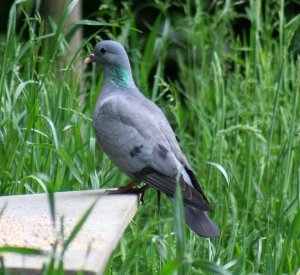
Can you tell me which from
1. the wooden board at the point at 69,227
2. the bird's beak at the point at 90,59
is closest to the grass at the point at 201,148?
the bird's beak at the point at 90,59

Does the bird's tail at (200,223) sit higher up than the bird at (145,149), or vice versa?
the bird at (145,149)

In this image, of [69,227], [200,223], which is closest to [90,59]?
[200,223]

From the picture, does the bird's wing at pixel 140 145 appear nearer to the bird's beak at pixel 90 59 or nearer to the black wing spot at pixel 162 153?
the black wing spot at pixel 162 153

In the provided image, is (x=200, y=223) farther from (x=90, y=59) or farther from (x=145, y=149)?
(x=90, y=59)

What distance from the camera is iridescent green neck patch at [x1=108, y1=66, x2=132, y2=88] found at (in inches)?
144

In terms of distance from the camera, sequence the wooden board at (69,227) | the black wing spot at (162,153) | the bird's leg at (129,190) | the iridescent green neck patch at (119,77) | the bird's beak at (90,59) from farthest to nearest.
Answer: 1. the bird's beak at (90,59)
2. the iridescent green neck patch at (119,77)
3. the black wing spot at (162,153)
4. the bird's leg at (129,190)
5. the wooden board at (69,227)

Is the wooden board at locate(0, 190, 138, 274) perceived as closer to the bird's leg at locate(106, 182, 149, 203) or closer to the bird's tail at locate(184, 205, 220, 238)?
the bird's leg at locate(106, 182, 149, 203)

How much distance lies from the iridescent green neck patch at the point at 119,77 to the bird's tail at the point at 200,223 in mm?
684

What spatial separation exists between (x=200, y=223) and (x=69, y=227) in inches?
28.8

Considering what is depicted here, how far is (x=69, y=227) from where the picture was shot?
97.0 inches

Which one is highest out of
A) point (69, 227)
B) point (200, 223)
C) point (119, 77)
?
point (119, 77)

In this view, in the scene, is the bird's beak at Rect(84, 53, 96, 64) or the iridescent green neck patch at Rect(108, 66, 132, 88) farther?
the bird's beak at Rect(84, 53, 96, 64)

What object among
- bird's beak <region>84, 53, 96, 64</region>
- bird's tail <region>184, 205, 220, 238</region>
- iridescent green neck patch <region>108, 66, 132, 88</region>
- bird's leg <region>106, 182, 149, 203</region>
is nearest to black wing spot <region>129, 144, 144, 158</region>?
bird's leg <region>106, 182, 149, 203</region>

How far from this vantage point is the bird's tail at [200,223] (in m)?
3.02
